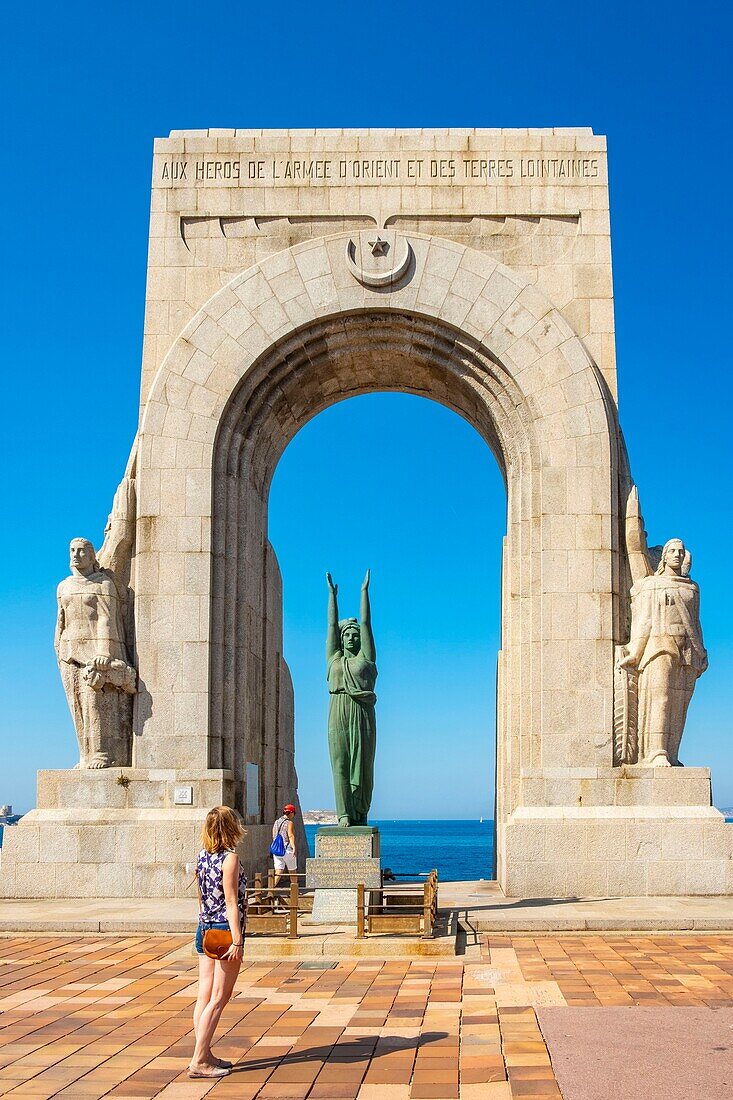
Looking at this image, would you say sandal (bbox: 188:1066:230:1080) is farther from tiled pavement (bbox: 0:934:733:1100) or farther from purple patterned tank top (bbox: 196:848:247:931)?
purple patterned tank top (bbox: 196:848:247:931)

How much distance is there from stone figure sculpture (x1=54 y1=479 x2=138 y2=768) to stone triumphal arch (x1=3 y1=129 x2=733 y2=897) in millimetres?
249

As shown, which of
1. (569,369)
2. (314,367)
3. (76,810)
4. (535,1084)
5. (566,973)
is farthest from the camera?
(314,367)

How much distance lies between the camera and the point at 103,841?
14.9 m

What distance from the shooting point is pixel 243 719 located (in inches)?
655

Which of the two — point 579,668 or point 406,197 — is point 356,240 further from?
point 579,668

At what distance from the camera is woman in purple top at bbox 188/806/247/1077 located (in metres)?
6.44

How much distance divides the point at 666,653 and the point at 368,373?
6369 millimetres

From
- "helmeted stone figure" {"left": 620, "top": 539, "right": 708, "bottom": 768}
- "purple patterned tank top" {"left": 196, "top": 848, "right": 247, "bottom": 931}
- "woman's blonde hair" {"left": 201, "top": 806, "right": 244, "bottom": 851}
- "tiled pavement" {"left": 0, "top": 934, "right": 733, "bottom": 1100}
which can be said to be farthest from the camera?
"helmeted stone figure" {"left": 620, "top": 539, "right": 708, "bottom": 768}

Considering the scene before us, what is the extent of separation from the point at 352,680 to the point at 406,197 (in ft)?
24.7

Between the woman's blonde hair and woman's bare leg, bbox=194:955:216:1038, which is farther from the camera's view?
the woman's blonde hair

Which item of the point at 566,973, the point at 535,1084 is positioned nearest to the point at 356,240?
the point at 566,973

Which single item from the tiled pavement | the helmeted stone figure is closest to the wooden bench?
the tiled pavement

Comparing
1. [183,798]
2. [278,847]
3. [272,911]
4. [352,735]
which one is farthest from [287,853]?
[183,798]

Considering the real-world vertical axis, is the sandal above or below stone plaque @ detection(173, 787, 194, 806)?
below
